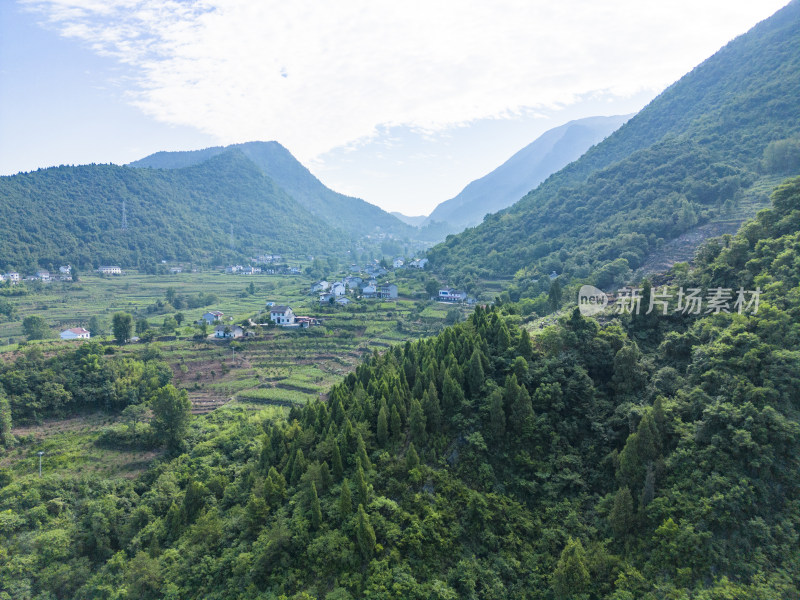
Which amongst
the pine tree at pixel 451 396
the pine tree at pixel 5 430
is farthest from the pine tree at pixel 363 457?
the pine tree at pixel 5 430

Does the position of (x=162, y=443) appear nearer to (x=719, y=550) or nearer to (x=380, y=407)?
(x=380, y=407)

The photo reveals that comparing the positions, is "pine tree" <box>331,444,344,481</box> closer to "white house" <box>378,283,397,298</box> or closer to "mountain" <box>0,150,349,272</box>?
"white house" <box>378,283,397,298</box>

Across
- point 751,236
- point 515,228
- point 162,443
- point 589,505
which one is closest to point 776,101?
point 515,228

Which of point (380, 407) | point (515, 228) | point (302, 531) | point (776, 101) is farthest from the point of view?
point (515, 228)

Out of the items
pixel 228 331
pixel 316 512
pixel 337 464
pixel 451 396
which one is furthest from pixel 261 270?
pixel 316 512

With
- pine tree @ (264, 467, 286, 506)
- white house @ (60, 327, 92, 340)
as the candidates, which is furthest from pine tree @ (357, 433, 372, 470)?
white house @ (60, 327, 92, 340)

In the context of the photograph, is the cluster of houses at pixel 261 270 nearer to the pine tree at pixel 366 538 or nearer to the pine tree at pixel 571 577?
the pine tree at pixel 366 538
